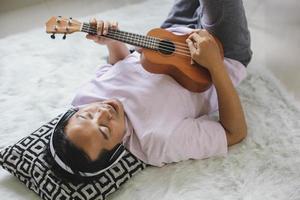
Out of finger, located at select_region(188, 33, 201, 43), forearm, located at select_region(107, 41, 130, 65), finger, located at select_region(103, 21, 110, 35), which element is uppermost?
finger, located at select_region(103, 21, 110, 35)

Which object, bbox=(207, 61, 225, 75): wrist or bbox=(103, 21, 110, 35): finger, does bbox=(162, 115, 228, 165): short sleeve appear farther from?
A: bbox=(103, 21, 110, 35): finger

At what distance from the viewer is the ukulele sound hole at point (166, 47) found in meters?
1.41

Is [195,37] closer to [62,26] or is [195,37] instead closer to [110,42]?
[110,42]

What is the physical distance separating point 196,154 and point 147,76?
0.89 feet

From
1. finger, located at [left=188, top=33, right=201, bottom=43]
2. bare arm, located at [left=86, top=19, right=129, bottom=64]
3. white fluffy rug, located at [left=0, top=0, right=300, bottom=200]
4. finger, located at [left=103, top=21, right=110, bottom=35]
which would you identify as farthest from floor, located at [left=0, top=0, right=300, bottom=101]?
finger, located at [left=103, top=21, right=110, bottom=35]

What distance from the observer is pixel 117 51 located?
153 centimetres

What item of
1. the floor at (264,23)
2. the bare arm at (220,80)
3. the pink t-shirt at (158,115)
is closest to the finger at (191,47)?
the bare arm at (220,80)

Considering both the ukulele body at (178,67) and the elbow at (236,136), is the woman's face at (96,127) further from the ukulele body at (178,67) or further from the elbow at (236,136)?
the elbow at (236,136)

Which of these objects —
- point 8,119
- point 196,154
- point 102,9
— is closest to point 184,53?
point 196,154

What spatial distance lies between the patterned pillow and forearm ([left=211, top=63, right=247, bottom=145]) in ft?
0.91

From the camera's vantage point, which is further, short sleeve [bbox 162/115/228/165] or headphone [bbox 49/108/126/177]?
short sleeve [bbox 162/115/228/165]

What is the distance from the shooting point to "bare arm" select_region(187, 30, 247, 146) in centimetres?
137

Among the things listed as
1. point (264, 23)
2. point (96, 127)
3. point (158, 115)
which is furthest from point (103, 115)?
point (264, 23)

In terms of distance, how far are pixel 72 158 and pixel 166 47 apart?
1.44 feet
